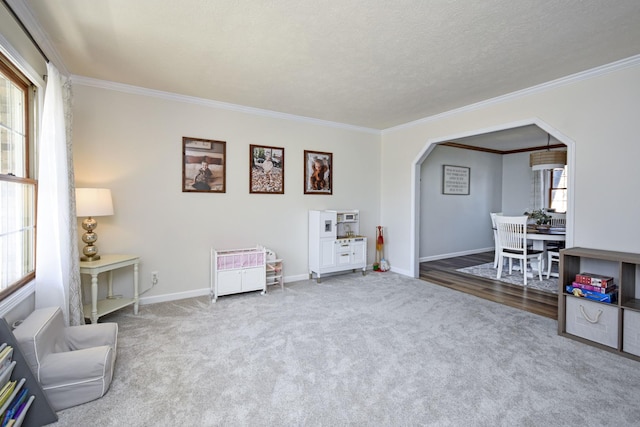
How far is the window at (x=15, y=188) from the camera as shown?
6.61ft

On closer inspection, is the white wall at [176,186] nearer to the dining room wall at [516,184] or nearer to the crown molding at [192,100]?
the crown molding at [192,100]

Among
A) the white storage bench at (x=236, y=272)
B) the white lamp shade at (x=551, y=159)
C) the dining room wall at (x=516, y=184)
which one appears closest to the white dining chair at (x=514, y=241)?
the white lamp shade at (x=551, y=159)

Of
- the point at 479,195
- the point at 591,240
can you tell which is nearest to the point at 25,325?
the point at 591,240

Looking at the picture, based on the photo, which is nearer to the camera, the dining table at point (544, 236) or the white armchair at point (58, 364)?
the white armchair at point (58, 364)

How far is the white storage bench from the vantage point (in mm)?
3648

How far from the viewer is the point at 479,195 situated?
23.0 ft

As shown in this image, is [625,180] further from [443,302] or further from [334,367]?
[334,367]

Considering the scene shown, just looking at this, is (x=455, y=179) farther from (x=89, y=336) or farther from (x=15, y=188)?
(x=15, y=188)

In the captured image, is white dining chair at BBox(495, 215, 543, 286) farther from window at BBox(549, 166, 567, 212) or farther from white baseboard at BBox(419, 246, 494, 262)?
window at BBox(549, 166, 567, 212)

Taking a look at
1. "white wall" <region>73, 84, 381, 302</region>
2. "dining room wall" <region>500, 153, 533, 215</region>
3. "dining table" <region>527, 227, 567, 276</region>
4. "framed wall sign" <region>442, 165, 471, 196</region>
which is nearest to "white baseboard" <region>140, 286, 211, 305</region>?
"white wall" <region>73, 84, 381, 302</region>

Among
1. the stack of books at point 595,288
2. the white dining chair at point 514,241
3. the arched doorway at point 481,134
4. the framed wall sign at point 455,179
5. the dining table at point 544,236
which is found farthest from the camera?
the framed wall sign at point 455,179

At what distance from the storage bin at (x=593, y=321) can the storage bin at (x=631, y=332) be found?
0.17 feet

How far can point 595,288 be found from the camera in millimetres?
2643

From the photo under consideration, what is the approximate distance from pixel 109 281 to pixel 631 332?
15.9 ft
